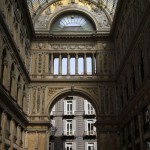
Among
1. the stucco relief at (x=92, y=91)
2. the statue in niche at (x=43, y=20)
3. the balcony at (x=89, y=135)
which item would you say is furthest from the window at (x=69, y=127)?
the statue in niche at (x=43, y=20)

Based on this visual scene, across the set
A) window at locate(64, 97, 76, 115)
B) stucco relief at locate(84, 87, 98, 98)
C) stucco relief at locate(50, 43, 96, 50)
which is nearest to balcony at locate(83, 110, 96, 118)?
window at locate(64, 97, 76, 115)

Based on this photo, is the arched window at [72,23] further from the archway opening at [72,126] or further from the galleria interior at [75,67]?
the archway opening at [72,126]

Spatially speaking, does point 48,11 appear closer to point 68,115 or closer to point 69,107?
point 69,107

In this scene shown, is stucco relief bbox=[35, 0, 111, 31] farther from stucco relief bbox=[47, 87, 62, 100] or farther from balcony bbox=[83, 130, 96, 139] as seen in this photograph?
balcony bbox=[83, 130, 96, 139]

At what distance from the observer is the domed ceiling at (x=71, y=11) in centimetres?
3462

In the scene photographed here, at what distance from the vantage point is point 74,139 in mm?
44531

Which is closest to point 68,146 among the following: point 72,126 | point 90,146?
point 72,126

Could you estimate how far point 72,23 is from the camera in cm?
3553

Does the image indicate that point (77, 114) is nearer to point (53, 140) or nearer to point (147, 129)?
point (53, 140)

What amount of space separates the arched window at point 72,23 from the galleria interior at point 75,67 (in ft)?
0.38

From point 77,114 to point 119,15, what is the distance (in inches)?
794

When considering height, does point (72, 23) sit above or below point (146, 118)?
above

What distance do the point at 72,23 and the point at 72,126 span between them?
16.9 m

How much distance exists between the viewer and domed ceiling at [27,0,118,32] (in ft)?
114
